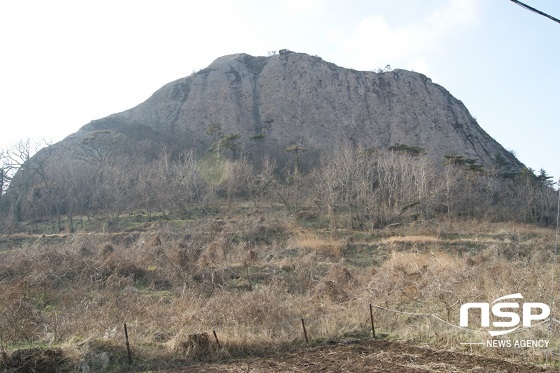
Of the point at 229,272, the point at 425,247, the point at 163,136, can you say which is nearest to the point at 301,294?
the point at 229,272

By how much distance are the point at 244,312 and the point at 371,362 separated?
4059mm

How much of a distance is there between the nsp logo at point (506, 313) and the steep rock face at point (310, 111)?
182 feet

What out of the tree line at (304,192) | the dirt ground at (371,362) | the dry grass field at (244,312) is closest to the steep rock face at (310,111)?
the tree line at (304,192)

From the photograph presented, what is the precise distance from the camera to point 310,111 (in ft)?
240

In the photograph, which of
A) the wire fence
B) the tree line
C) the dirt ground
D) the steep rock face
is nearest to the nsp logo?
the wire fence

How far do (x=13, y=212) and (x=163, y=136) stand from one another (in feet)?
91.8

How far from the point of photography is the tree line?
37469 mm

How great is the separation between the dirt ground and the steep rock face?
183 ft

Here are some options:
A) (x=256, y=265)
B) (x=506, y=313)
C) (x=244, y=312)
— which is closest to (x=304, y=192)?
(x=256, y=265)

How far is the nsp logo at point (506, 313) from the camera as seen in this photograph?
27.0 ft

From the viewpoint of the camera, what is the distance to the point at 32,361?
25.9ft

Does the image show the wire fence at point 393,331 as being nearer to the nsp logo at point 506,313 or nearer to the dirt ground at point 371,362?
the nsp logo at point 506,313

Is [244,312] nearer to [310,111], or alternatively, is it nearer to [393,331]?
[393,331]

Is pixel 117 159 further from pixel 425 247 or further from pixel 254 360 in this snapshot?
pixel 254 360
